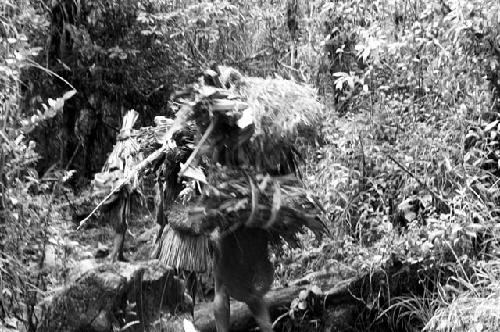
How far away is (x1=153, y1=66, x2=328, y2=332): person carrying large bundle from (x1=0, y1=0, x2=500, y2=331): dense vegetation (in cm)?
42

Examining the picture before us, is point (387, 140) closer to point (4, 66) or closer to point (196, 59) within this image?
point (196, 59)

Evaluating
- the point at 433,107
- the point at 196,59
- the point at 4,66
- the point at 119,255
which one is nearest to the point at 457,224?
the point at 433,107

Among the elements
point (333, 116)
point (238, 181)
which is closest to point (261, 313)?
point (238, 181)

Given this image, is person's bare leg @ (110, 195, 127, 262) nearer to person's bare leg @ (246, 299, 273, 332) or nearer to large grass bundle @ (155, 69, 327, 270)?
large grass bundle @ (155, 69, 327, 270)

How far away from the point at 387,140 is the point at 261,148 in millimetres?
3282

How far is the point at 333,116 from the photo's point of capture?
789cm

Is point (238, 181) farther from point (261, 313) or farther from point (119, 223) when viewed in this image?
point (119, 223)

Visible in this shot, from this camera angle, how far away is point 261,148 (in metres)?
4.36

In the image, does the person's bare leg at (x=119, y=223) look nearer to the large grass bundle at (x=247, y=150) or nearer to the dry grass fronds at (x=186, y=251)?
the dry grass fronds at (x=186, y=251)

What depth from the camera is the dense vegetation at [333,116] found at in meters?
5.34

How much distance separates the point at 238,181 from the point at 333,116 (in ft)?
12.1

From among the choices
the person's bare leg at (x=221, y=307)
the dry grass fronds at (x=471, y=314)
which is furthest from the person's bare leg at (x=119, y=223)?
the dry grass fronds at (x=471, y=314)

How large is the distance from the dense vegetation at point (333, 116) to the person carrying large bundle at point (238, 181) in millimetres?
422

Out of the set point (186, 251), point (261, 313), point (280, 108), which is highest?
point (280, 108)
